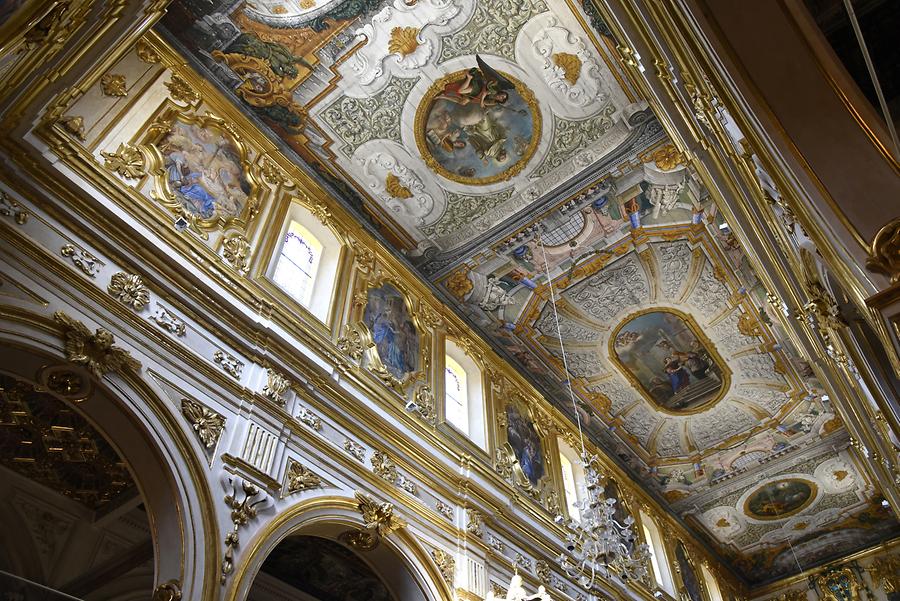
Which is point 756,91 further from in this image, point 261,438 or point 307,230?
point 307,230

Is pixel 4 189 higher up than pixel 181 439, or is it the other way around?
pixel 4 189

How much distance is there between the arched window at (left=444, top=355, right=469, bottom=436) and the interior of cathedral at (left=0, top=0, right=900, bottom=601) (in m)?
0.07

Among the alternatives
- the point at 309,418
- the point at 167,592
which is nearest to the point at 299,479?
the point at 309,418

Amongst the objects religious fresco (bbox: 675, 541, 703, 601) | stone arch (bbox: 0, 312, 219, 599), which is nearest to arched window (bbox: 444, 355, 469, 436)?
stone arch (bbox: 0, 312, 219, 599)

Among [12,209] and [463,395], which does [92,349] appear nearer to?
[12,209]

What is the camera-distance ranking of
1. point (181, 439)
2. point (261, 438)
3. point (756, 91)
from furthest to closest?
point (261, 438) < point (181, 439) < point (756, 91)

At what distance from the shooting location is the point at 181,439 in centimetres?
584

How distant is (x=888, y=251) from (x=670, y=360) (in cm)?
1063

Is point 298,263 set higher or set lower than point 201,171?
higher

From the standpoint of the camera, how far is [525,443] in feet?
40.2

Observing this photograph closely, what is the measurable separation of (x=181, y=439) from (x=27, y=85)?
335 cm

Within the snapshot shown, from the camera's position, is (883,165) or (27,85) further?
(27,85)

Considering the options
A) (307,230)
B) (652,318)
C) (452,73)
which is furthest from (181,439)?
(652,318)

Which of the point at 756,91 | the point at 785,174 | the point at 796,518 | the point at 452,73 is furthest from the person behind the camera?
the point at 796,518
